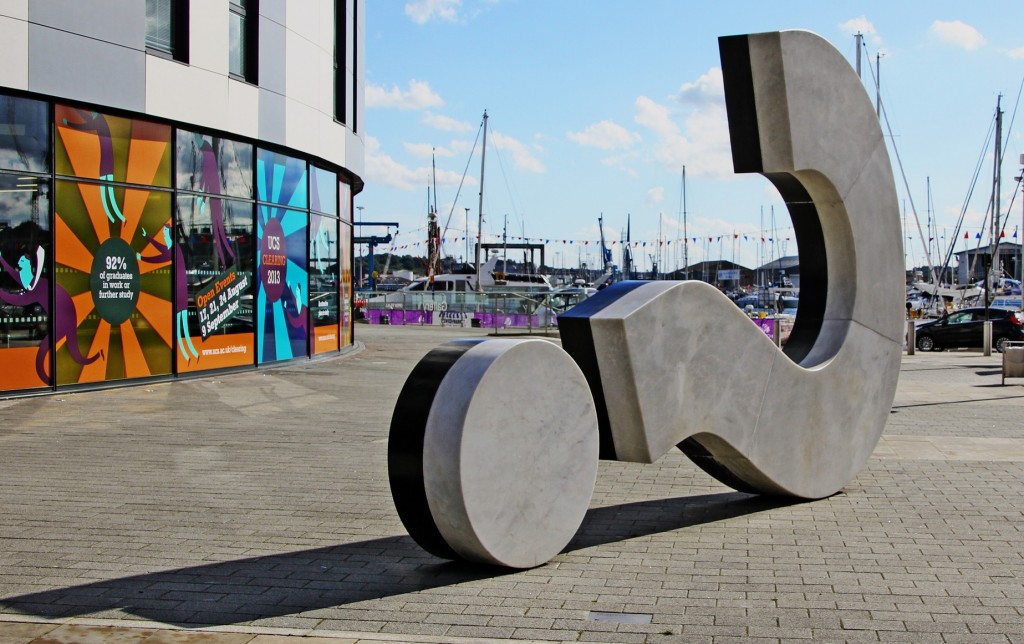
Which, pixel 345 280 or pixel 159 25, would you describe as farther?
pixel 345 280

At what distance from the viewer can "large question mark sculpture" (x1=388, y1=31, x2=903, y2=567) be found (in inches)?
247

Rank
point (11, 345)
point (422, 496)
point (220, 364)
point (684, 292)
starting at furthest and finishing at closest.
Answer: point (220, 364), point (11, 345), point (684, 292), point (422, 496)

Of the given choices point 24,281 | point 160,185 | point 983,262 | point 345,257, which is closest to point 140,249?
point 160,185

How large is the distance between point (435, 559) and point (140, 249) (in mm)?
11545

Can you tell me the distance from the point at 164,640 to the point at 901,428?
10.8 meters

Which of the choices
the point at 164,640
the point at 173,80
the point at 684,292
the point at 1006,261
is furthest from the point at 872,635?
the point at 1006,261

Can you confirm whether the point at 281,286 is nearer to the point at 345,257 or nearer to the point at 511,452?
the point at 345,257

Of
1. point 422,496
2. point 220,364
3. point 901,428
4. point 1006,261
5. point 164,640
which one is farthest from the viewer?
point 1006,261

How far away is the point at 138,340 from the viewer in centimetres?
1684

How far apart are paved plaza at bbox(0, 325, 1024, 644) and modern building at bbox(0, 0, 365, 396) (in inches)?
148

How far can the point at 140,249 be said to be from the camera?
1684cm

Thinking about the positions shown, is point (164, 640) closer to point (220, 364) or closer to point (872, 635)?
point (872, 635)

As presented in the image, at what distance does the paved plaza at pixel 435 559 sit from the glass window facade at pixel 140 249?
3.54 metres

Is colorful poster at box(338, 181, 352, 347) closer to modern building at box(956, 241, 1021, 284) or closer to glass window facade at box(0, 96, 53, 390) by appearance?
glass window facade at box(0, 96, 53, 390)
